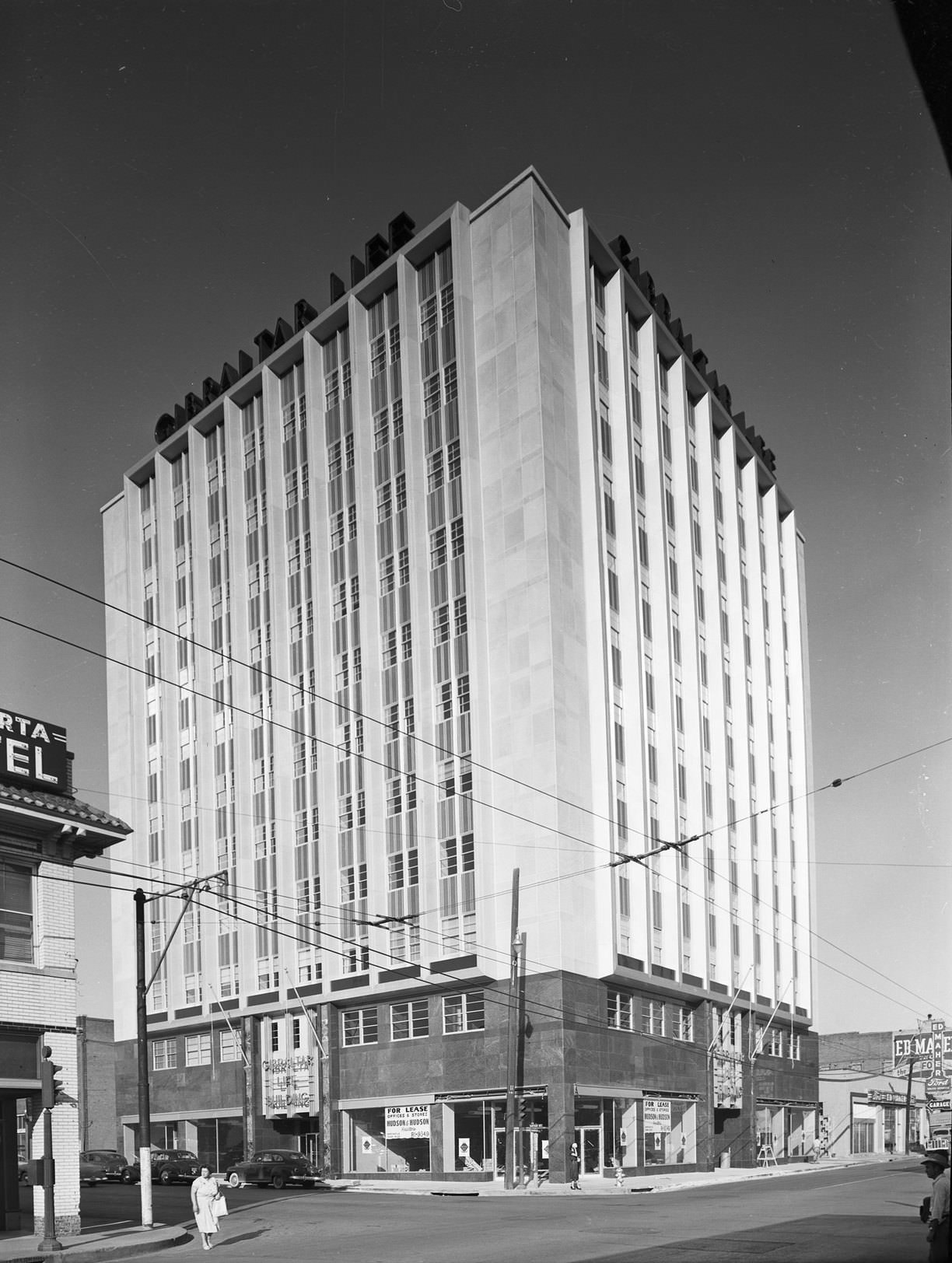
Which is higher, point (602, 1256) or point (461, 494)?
point (461, 494)

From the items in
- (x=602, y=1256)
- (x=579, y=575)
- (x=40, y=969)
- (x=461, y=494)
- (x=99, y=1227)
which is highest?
(x=461, y=494)

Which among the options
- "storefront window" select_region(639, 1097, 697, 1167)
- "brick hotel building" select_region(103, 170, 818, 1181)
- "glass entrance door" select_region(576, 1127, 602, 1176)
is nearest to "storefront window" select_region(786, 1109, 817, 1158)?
"brick hotel building" select_region(103, 170, 818, 1181)

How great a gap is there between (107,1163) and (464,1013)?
15.9 m

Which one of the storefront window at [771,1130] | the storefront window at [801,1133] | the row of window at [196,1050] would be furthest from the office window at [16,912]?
the storefront window at [801,1133]

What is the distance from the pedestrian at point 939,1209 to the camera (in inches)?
448

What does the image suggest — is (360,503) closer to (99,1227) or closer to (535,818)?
(535,818)

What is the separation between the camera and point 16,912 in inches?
1051

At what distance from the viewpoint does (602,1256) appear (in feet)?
63.4

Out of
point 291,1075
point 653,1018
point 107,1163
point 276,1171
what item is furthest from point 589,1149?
point 107,1163

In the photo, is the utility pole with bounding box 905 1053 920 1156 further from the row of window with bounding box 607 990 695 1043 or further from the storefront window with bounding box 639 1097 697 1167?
the storefront window with bounding box 639 1097 697 1167

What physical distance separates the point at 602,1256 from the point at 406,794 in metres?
40.2

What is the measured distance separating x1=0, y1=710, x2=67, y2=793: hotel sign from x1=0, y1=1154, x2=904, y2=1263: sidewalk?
900 cm

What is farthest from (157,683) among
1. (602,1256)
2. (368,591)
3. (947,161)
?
(947,161)

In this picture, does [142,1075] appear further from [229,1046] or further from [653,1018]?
[229,1046]
